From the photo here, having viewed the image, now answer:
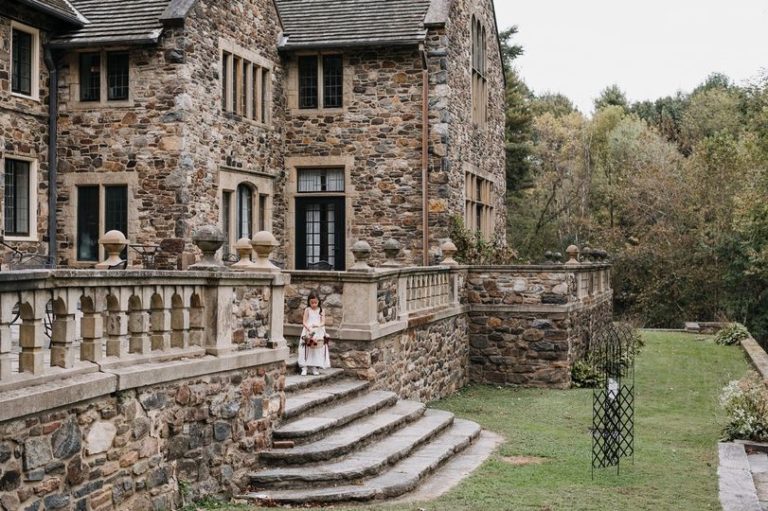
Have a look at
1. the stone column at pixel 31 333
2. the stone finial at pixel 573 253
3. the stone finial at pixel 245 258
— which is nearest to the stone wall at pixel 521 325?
the stone finial at pixel 573 253

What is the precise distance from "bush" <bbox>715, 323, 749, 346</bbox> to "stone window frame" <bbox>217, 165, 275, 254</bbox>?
14.6 meters

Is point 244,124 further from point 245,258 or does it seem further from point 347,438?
point 347,438

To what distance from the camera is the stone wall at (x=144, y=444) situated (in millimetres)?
6910

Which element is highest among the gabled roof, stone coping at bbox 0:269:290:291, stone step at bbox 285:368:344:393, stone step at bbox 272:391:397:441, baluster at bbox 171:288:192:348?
the gabled roof

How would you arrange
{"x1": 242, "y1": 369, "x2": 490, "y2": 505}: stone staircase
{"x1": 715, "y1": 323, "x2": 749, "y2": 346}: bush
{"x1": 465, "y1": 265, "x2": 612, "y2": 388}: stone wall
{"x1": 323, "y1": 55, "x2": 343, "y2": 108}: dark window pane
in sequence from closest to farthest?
{"x1": 242, "y1": 369, "x2": 490, "y2": 505}: stone staircase < {"x1": 465, "y1": 265, "x2": 612, "y2": 388}: stone wall < {"x1": 323, "y1": 55, "x2": 343, "y2": 108}: dark window pane < {"x1": 715, "y1": 323, "x2": 749, "y2": 346}: bush

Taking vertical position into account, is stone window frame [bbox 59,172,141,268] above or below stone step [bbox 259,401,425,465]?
above

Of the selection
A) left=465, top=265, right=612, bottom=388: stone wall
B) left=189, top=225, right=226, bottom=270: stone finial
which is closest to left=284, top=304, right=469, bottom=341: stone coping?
left=465, top=265, right=612, bottom=388: stone wall

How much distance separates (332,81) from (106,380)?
17.2 meters

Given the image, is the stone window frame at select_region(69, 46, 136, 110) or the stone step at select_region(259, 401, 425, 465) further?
the stone window frame at select_region(69, 46, 136, 110)

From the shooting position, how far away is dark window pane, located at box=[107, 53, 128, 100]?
808 inches

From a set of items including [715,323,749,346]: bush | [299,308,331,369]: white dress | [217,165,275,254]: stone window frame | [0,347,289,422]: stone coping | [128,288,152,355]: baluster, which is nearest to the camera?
[0,347,289,422]: stone coping

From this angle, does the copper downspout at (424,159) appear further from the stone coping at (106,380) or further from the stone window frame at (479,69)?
the stone coping at (106,380)

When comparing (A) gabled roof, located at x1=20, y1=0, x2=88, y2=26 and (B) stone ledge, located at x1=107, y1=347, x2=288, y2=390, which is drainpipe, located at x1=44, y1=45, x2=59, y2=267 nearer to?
(A) gabled roof, located at x1=20, y1=0, x2=88, y2=26

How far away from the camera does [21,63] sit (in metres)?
19.4
